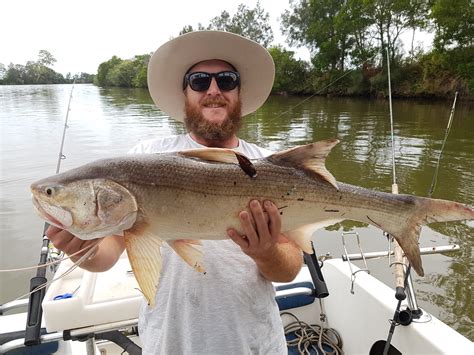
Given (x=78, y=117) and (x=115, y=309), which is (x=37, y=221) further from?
(x=78, y=117)

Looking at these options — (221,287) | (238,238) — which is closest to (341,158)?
(221,287)

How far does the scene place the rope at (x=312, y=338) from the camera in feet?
11.4

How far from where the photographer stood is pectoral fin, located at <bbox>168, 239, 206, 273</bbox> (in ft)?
5.80

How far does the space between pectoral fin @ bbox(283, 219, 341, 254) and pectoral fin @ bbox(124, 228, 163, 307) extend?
73cm

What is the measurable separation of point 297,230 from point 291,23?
58071mm

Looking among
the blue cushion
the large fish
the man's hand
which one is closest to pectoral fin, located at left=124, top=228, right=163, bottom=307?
the large fish

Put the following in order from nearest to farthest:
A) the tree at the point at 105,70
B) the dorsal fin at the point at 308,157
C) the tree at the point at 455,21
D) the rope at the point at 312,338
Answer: the dorsal fin at the point at 308,157 → the rope at the point at 312,338 → the tree at the point at 455,21 → the tree at the point at 105,70

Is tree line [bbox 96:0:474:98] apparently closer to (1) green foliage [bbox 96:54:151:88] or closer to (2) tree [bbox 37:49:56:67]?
(1) green foliage [bbox 96:54:151:88]

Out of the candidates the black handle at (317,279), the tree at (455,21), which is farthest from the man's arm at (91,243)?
the tree at (455,21)

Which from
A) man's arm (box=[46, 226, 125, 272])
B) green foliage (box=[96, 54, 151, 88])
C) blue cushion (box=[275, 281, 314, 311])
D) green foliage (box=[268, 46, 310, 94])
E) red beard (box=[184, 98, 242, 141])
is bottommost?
blue cushion (box=[275, 281, 314, 311])

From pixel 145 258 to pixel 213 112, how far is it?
1172mm

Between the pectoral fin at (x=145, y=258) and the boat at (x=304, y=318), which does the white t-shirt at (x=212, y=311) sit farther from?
the boat at (x=304, y=318)

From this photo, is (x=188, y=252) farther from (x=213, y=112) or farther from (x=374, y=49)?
(x=374, y=49)

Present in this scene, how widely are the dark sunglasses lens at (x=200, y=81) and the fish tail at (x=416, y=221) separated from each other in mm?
1470
